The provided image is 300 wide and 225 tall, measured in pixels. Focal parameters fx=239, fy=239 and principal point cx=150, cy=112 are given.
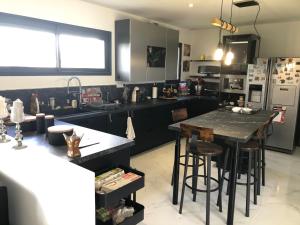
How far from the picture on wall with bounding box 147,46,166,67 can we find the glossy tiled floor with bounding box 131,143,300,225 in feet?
5.92

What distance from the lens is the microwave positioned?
5.10m

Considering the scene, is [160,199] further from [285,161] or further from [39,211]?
[285,161]

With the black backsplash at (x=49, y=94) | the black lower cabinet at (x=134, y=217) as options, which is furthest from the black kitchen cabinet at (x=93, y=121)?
the black lower cabinet at (x=134, y=217)

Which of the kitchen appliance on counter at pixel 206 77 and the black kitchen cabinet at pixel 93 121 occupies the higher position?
the kitchen appliance on counter at pixel 206 77

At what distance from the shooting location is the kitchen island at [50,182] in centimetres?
124

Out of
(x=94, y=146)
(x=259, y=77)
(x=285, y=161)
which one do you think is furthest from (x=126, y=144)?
(x=259, y=77)

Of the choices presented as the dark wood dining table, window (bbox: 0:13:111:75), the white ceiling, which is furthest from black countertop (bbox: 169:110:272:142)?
window (bbox: 0:13:111:75)

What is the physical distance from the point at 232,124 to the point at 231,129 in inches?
10.7

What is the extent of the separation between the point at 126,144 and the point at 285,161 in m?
3.39

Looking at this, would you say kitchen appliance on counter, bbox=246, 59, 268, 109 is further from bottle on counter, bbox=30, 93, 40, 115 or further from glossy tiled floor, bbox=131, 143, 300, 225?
bottle on counter, bbox=30, 93, 40, 115

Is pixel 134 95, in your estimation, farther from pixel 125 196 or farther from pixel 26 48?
pixel 125 196

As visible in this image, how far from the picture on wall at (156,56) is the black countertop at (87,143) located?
8.24ft

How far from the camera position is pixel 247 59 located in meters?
4.76

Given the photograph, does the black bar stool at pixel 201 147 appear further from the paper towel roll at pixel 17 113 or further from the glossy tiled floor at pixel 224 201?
the paper towel roll at pixel 17 113
